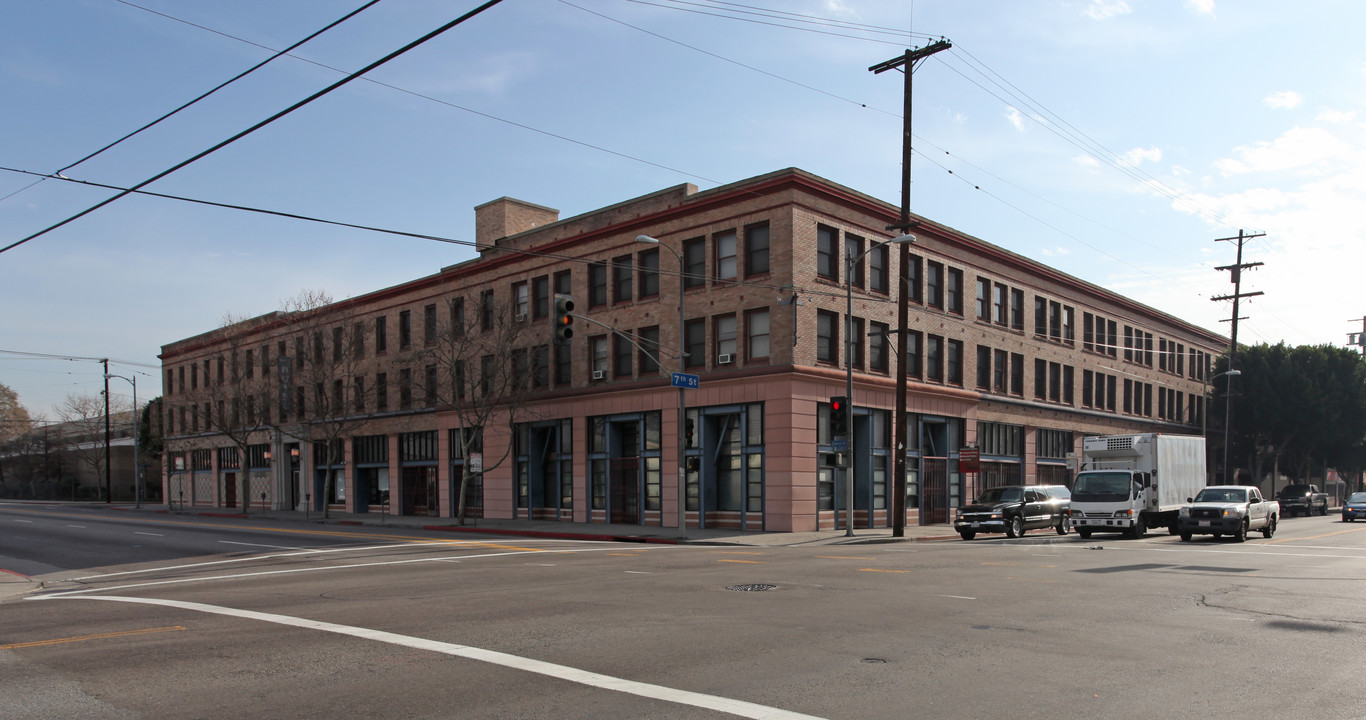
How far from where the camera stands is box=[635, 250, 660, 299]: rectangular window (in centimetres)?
3684

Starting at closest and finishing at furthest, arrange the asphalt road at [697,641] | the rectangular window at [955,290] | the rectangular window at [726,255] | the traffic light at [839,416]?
1. the asphalt road at [697,641]
2. the traffic light at [839,416]
3. the rectangular window at [726,255]
4. the rectangular window at [955,290]

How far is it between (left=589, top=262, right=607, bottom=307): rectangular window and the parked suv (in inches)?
662

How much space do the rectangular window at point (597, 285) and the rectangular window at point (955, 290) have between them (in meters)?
15.1

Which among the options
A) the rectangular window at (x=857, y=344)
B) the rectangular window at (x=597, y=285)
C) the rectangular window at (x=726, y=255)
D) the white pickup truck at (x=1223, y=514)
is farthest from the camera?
the rectangular window at (x=597, y=285)

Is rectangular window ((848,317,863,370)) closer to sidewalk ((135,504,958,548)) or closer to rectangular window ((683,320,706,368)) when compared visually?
rectangular window ((683,320,706,368))

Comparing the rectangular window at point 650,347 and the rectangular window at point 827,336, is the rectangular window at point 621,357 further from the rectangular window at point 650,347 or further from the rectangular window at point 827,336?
the rectangular window at point 827,336

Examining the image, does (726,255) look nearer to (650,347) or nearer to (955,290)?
(650,347)

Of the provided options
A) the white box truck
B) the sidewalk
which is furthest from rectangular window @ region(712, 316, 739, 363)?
the white box truck

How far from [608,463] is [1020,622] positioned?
2780 centimetres

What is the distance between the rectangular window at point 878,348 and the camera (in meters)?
36.0

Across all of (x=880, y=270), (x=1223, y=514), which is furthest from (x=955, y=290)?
(x=1223, y=514)

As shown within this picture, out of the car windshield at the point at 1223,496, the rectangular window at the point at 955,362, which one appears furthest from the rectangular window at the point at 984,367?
the car windshield at the point at 1223,496

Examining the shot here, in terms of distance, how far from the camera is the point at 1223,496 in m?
28.8

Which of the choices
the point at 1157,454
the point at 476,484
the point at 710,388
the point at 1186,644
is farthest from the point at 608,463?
the point at 1186,644
